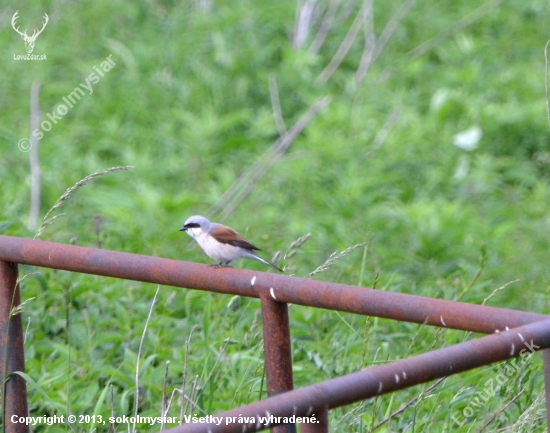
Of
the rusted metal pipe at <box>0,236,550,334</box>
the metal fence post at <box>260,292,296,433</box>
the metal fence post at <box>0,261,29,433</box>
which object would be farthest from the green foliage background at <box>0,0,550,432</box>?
the rusted metal pipe at <box>0,236,550,334</box>

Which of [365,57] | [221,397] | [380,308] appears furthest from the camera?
[365,57]

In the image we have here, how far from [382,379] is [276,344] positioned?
56cm

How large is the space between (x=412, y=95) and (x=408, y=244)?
121 inches

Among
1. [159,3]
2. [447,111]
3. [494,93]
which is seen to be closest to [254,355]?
[447,111]

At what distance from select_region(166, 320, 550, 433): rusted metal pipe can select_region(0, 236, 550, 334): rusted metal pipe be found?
98 mm

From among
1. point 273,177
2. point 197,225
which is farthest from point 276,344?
point 273,177

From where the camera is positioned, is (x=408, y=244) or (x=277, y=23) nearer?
(x=408, y=244)

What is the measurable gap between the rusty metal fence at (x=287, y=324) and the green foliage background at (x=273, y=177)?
1.98 feet

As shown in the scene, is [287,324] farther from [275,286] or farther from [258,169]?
[258,169]

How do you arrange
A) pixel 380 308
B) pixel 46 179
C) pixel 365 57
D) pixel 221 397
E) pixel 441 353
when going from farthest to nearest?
pixel 365 57, pixel 46 179, pixel 221 397, pixel 380 308, pixel 441 353

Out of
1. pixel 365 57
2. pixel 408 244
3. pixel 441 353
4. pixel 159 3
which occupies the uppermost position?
pixel 159 3

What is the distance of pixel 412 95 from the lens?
862 cm

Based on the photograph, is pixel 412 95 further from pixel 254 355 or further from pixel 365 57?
pixel 254 355

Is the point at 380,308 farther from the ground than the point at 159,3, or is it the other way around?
the point at 159,3
